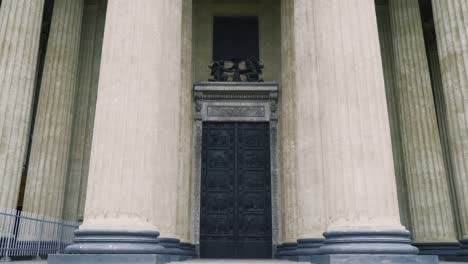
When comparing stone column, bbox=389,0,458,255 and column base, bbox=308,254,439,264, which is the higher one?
stone column, bbox=389,0,458,255

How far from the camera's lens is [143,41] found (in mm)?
9930

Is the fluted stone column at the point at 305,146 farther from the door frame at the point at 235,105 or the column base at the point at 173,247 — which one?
the column base at the point at 173,247

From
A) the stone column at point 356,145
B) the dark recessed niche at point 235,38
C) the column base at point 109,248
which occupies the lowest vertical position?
the column base at point 109,248

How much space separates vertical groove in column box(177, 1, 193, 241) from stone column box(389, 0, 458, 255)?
325 inches

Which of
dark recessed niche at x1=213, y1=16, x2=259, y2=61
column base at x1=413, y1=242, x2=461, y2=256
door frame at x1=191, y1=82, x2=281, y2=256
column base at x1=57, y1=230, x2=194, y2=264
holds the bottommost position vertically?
column base at x1=413, y1=242, x2=461, y2=256

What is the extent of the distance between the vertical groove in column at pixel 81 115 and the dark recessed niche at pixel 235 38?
5.56 meters

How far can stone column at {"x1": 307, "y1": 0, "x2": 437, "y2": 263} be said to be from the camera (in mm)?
8008


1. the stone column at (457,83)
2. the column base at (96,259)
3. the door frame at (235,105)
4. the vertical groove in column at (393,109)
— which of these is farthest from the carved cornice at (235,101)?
the column base at (96,259)

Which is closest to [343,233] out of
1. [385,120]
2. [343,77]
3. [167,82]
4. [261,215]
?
[385,120]

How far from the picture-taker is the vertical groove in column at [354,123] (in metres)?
8.27

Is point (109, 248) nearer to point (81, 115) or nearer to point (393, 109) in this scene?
point (81, 115)

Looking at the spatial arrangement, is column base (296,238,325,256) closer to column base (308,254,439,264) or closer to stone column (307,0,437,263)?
stone column (307,0,437,263)

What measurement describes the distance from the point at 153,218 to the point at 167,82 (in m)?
3.65

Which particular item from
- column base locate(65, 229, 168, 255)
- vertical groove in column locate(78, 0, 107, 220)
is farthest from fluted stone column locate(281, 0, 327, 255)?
vertical groove in column locate(78, 0, 107, 220)
